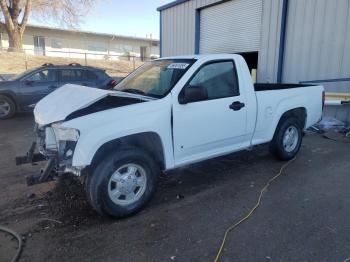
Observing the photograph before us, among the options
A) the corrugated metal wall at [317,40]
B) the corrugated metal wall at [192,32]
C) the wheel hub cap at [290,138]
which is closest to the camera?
the wheel hub cap at [290,138]

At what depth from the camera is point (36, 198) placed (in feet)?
14.5

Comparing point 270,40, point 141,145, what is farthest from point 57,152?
point 270,40

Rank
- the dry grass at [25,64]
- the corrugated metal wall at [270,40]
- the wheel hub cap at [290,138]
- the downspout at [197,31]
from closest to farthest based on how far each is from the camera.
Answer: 1. the wheel hub cap at [290,138]
2. the corrugated metal wall at [270,40]
3. the downspout at [197,31]
4. the dry grass at [25,64]

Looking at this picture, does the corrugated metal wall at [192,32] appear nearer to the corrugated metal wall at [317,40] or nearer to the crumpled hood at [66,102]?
the corrugated metal wall at [317,40]

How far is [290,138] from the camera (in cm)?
589

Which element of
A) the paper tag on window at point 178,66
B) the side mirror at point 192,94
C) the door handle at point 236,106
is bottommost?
the door handle at point 236,106

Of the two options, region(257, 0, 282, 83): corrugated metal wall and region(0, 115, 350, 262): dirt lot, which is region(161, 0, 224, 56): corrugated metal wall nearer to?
region(257, 0, 282, 83): corrugated metal wall

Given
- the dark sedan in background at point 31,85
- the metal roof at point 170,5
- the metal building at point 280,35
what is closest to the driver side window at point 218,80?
the metal building at point 280,35

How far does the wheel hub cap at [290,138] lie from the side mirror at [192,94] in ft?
7.56

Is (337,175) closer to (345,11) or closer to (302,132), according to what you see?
(302,132)

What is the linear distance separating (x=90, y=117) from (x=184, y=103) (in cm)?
123

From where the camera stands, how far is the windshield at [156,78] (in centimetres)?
431

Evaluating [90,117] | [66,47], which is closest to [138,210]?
[90,117]

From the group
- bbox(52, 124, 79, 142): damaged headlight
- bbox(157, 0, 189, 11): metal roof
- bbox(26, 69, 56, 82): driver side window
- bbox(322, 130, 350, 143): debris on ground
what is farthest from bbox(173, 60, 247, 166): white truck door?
bbox(157, 0, 189, 11): metal roof
